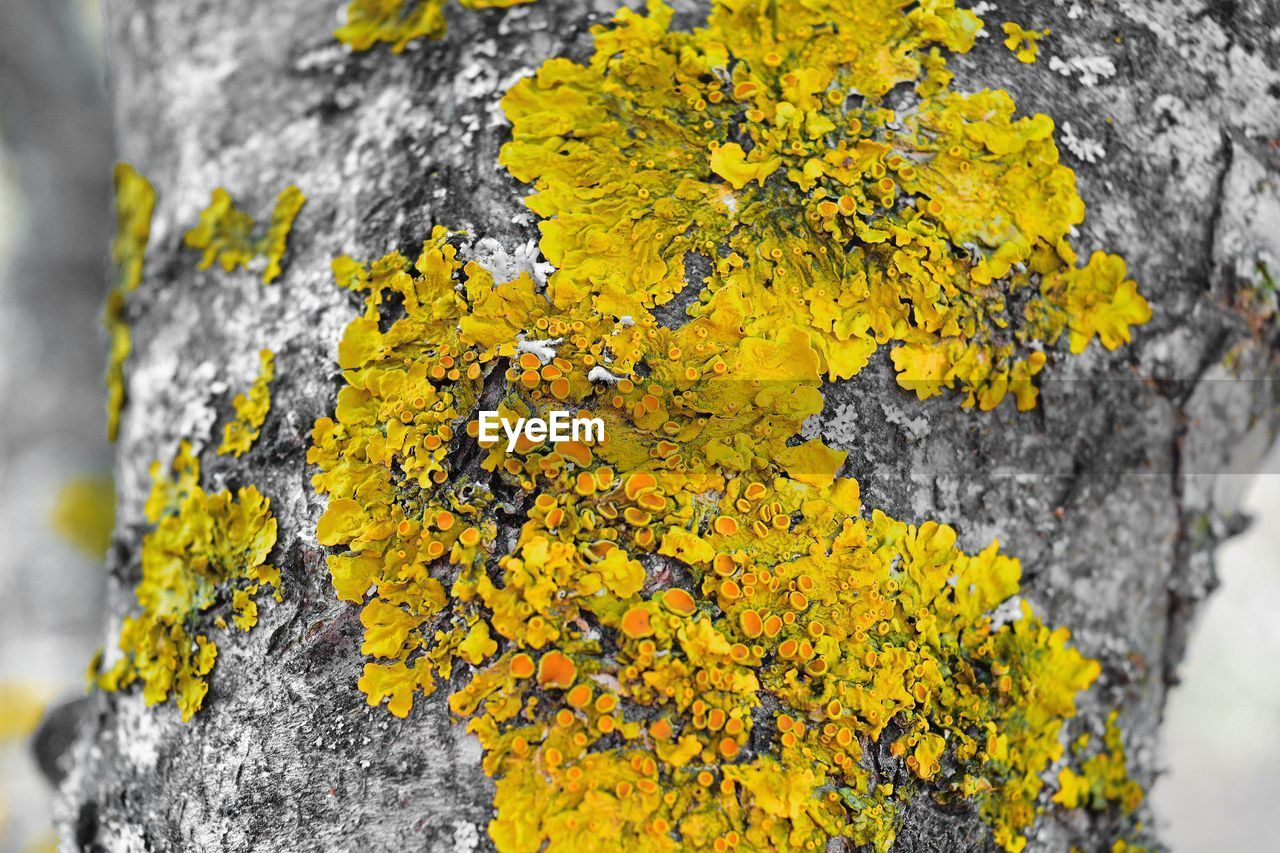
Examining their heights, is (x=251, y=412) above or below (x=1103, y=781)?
above

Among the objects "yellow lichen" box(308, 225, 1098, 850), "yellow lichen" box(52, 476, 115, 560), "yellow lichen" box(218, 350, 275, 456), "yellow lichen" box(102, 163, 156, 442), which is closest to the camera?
"yellow lichen" box(308, 225, 1098, 850)

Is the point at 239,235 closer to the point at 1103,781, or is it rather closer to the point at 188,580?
the point at 188,580

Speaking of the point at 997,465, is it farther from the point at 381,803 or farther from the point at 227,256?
the point at 227,256

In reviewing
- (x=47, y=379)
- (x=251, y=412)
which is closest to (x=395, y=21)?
(x=251, y=412)

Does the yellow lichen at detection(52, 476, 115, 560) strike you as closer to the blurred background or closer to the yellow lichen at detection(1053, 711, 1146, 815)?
the blurred background

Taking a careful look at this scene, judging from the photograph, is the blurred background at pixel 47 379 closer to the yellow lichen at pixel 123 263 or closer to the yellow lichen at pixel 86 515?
the yellow lichen at pixel 86 515

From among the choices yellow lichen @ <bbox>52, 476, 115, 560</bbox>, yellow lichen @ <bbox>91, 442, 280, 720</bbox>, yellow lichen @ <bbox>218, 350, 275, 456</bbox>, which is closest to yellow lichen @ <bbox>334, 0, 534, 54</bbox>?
yellow lichen @ <bbox>218, 350, 275, 456</bbox>
